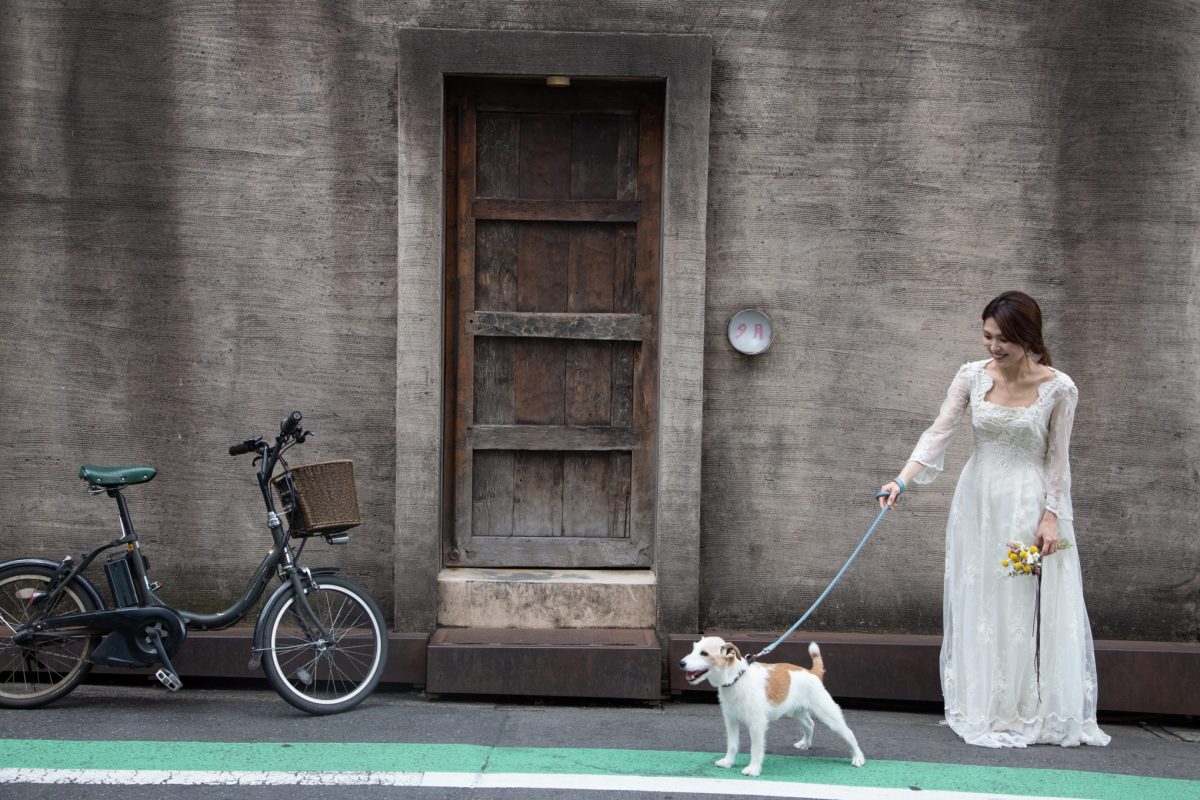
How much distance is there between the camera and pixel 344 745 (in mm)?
5156

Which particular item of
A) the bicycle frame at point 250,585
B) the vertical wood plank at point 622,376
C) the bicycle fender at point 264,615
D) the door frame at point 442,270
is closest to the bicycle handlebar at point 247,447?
the bicycle frame at point 250,585

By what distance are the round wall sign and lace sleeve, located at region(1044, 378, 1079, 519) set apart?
1606 millimetres

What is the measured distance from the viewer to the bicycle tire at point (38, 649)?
18.7 ft

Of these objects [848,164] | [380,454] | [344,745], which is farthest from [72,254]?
[848,164]

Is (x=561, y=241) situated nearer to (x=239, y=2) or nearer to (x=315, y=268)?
(x=315, y=268)

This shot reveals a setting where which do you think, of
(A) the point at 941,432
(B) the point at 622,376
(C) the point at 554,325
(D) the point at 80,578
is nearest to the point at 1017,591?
(A) the point at 941,432

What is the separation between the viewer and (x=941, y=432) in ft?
18.3

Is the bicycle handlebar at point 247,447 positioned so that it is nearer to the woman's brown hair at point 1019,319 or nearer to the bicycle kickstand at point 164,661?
the bicycle kickstand at point 164,661

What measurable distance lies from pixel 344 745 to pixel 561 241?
3016 millimetres

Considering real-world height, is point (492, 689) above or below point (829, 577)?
below

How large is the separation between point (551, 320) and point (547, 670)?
195 cm

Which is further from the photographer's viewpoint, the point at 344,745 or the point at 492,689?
the point at 492,689

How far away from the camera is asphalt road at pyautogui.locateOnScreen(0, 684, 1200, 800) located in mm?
4777

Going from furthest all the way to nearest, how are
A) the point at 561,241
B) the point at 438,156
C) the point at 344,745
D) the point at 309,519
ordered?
the point at 561,241 → the point at 438,156 → the point at 309,519 → the point at 344,745
